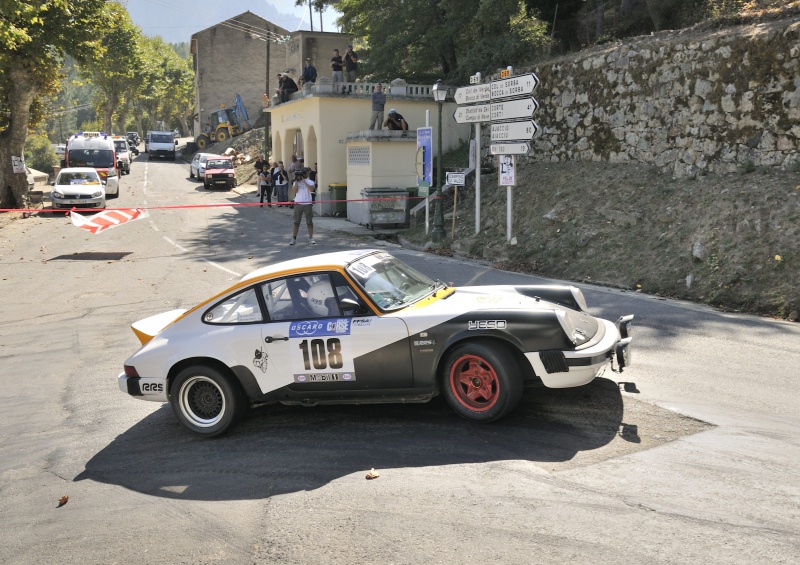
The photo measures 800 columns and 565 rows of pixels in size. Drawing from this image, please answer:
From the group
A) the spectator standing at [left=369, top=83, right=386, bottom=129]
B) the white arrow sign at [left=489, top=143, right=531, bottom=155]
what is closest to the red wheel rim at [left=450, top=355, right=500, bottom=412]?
the white arrow sign at [left=489, top=143, right=531, bottom=155]

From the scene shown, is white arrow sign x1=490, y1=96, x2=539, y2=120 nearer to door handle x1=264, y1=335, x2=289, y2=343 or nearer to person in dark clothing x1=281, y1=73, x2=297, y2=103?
door handle x1=264, y1=335, x2=289, y2=343

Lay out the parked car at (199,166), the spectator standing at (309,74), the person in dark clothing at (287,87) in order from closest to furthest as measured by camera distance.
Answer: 1. the spectator standing at (309,74)
2. the person in dark clothing at (287,87)
3. the parked car at (199,166)

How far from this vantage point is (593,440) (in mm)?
5535

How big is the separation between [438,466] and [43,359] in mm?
6309

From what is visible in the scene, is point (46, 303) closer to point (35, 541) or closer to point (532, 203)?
point (35, 541)

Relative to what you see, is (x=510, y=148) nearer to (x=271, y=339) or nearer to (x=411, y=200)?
(x=411, y=200)

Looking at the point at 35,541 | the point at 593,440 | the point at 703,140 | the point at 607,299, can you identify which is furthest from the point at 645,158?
the point at 35,541

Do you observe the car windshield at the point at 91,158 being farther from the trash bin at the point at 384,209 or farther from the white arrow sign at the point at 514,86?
the white arrow sign at the point at 514,86

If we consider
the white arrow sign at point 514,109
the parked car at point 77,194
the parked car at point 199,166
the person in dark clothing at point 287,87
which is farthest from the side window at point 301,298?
the parked car at point 199,166

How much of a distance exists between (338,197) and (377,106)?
4.00 metres

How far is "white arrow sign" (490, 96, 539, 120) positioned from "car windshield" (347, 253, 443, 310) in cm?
960

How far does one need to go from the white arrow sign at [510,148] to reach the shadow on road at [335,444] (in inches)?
386

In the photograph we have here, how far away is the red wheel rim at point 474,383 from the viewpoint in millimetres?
5801

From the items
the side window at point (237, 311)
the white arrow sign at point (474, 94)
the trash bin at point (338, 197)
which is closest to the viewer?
the side window at point (237, 311)
